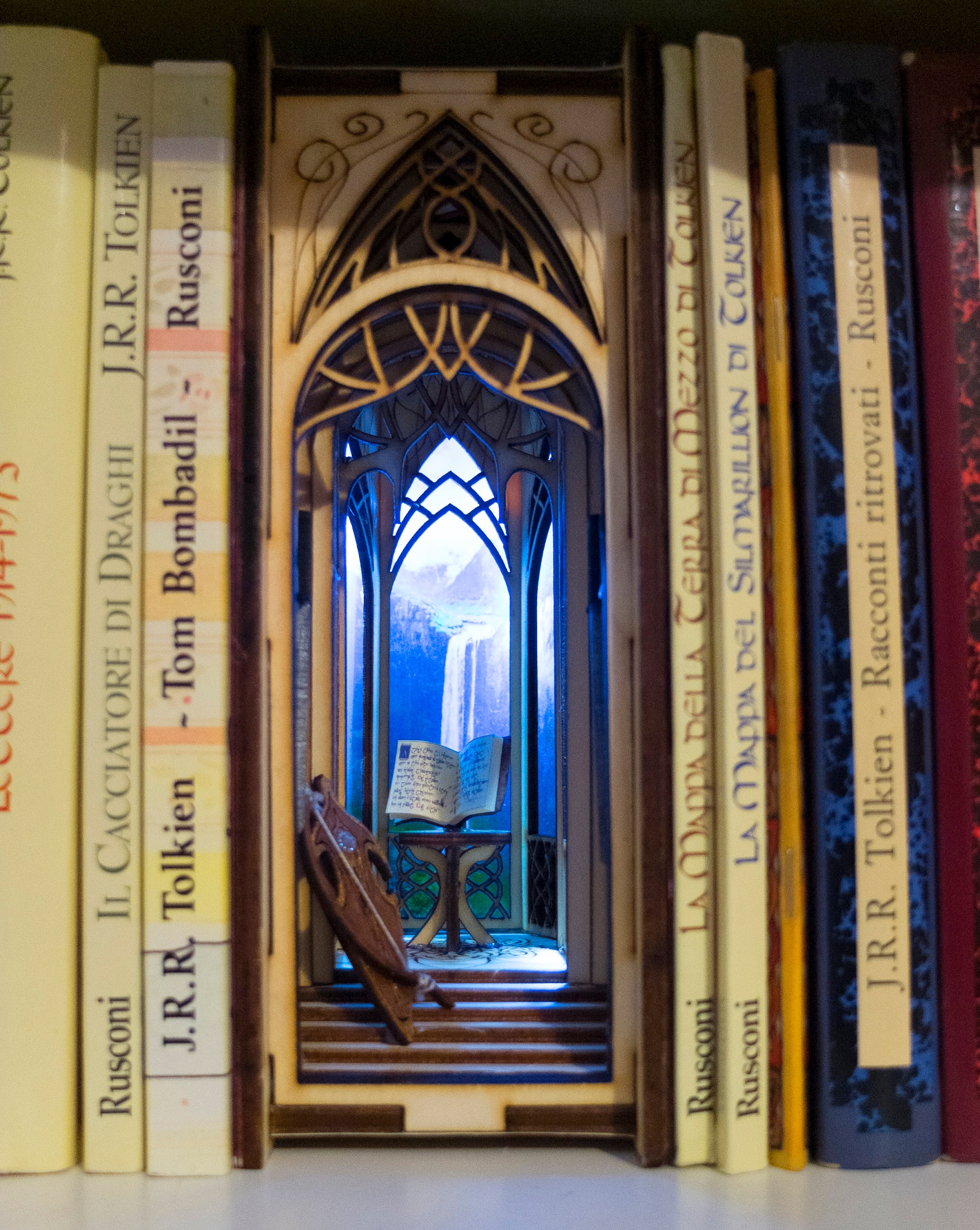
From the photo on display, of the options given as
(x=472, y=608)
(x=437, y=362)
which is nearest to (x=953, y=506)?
(x=437, y=362)

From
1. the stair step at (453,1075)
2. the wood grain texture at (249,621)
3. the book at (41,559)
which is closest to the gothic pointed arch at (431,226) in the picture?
the wood grain texture at (249,621)

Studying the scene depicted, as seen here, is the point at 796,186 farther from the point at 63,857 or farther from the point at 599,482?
the point at 63,857

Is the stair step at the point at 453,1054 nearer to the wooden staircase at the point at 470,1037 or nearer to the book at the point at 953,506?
the wooden staircase at the point at 470,1037

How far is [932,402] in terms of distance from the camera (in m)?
2.29

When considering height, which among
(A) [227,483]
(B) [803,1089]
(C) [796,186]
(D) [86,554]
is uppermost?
(C) [796,186]

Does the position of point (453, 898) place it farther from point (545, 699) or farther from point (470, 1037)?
point (470, 1037)

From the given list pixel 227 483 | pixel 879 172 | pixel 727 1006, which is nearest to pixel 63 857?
pixel 227 483

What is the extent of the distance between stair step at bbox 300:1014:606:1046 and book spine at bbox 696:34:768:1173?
0.54m

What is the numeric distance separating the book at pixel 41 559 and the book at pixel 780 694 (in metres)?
1.43

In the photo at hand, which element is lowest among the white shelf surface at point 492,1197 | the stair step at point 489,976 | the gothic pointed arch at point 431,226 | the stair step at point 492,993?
the white shelf surface at point 492,1197

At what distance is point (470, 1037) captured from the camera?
8.57 ft

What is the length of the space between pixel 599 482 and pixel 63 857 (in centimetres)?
158

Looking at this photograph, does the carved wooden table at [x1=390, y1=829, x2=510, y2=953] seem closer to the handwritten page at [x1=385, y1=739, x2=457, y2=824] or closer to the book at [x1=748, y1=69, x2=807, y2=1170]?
the handwritten page at [x1=385, y1=739, x2=457, y2=824]

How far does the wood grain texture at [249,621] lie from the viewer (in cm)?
221
